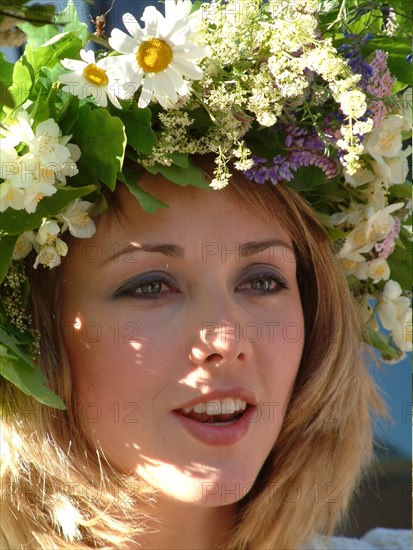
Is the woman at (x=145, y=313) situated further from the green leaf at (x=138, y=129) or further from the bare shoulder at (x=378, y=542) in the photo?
the bare shoulder at (x=378, y=542)

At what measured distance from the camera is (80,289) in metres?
1.78

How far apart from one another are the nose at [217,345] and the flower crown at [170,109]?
25 centimetres

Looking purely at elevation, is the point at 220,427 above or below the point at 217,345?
below

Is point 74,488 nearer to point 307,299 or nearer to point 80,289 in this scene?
point 80,289

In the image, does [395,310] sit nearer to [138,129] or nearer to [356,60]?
[356,60]

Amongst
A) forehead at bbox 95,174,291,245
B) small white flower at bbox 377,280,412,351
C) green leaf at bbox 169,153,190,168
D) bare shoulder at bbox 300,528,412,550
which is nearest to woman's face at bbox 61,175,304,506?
forehead at bbox 95,174,291,245

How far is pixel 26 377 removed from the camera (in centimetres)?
159

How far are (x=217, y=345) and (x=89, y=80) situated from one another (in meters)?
0.53

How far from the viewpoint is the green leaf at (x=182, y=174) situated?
5.41ft

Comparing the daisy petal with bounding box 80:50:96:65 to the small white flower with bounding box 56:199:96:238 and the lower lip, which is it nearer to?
the small white flower with bounding box 56:199:96:238

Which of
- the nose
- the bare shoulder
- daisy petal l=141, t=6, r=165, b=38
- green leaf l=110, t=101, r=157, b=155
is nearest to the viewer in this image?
daisy petal l=141, t=6, r=165, b=38

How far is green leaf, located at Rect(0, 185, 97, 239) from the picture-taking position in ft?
5.11

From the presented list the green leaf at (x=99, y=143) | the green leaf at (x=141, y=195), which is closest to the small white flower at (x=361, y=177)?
the green leaf at (x=141, y=195)

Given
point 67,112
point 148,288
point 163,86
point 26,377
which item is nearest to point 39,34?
point 67,112
